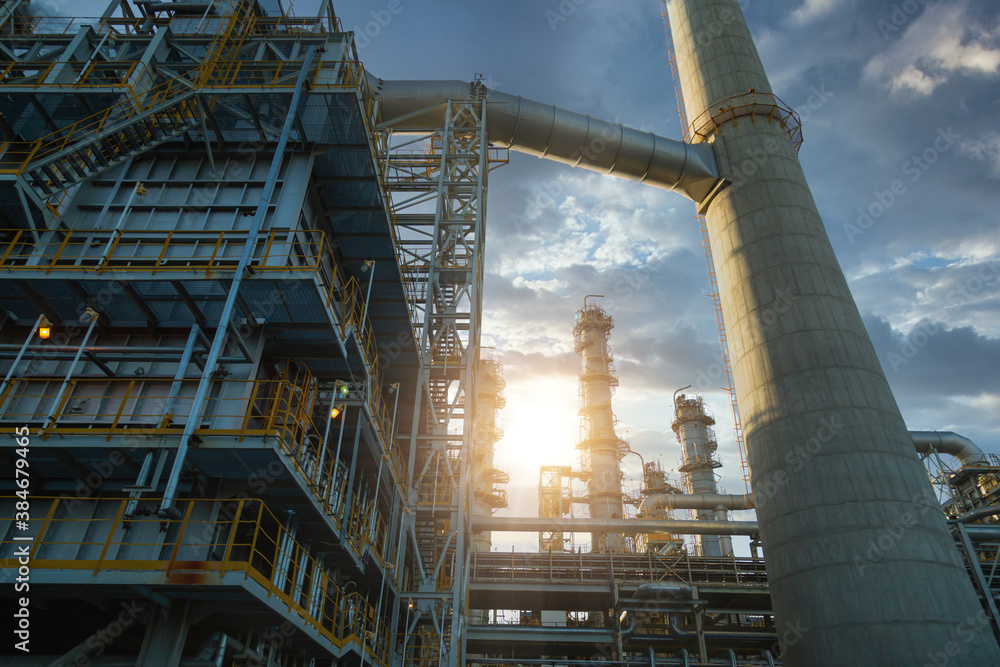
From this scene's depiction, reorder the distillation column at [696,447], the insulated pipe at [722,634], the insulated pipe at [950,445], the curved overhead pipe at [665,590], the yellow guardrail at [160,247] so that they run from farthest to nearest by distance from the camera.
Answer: the distillation column at [696,447] → the insulated pipe at [950,445] → the insulated pipe at [722,634] → the curved overhead pipe at [665,590] → the yellow guardrail at [160,247]

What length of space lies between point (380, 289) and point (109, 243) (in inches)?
264

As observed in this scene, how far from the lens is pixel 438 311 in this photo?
20.5 meters

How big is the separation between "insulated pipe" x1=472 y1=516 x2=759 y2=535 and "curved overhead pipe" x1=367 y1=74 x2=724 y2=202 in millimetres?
14203

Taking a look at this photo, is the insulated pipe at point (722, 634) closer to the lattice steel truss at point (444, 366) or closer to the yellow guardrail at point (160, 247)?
the lattice steel truss at point (444, 366)

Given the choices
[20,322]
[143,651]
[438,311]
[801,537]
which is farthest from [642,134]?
[143,651]

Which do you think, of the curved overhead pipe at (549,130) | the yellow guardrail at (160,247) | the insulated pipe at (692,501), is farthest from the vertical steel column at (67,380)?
the insulated pipe at (692,501)

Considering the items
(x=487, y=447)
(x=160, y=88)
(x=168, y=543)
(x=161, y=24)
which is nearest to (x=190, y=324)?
(x=168, y=543)

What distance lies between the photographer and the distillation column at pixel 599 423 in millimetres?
36375

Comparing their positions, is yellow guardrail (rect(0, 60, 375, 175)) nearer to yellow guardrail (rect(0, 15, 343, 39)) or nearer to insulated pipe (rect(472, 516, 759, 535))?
yellow guardrail (rect(0, 15, 343, 39))

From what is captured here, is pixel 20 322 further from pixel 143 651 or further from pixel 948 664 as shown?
pixel 948 664

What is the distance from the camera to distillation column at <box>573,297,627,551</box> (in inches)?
1432

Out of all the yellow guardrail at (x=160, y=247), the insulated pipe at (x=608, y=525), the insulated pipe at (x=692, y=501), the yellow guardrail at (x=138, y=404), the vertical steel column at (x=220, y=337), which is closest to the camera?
the vertical steel column at (x=220, y=337)

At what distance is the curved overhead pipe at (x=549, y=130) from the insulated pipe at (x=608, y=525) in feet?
46.6

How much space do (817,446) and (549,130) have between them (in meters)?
16.7
